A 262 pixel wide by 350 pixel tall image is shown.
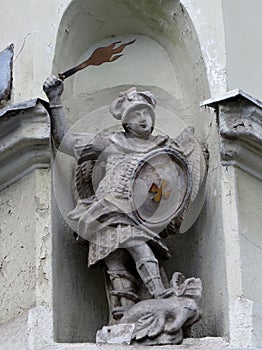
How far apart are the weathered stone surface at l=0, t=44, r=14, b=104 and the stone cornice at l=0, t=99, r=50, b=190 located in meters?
0.18

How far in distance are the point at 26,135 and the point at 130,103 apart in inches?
12.2

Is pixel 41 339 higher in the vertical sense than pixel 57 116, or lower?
lower

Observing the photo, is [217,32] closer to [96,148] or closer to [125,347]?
[96,148]

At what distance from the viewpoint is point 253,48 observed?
4371mm

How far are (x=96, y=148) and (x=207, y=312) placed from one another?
1.77 feet

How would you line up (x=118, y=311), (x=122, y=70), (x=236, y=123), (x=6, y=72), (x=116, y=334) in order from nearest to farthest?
(x=116, y=334), (x=118, y=311), (x=236, y=123), (x=6, y=72), (x=122, y=70)

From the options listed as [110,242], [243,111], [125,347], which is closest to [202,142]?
[243,111]

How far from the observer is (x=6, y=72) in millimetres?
4270

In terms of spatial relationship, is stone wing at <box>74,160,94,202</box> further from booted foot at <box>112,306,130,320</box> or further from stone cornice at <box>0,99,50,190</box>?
booted foot at <box>112,306,130,320</box>

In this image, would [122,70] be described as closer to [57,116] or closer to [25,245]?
[57,116]

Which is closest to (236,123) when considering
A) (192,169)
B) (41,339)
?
(192,169)

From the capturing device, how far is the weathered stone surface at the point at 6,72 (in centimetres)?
422

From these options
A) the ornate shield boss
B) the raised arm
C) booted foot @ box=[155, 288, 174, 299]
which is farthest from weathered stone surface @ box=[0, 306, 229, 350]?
the raised arm

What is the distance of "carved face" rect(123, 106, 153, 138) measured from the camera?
408 cm
